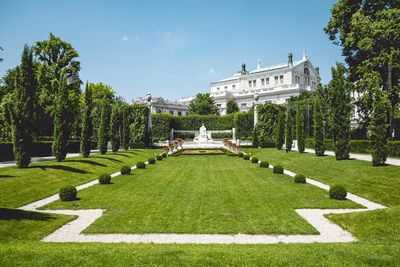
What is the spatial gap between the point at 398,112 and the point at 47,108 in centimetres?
4226

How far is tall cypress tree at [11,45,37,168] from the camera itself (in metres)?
19.5

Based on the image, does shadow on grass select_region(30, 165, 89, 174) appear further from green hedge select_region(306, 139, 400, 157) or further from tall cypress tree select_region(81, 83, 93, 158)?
green hedge select_region(306, 139, 400, 157)

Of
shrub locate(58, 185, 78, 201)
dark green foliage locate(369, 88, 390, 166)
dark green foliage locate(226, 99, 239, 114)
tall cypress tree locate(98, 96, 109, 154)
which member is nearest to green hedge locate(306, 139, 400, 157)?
dark green foliage locate(369, 88, 390, 166)

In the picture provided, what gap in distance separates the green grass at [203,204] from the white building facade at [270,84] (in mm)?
62140

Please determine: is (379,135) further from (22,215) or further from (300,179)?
(22,215)

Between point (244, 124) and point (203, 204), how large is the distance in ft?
161

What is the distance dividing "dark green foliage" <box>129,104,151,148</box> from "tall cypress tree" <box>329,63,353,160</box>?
2950 cm

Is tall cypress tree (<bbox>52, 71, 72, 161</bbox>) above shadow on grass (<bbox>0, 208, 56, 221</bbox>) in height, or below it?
above

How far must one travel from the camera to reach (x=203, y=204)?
1333 centimetres

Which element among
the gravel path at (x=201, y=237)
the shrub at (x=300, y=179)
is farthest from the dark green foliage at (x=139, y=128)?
the gravel path at (x=201, y=237)

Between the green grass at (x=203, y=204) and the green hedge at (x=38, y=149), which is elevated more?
the green hedge at (x=38, y=149)

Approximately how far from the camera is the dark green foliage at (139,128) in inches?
1895

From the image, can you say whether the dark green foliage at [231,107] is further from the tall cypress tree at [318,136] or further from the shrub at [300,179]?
the shrub at [300,179]

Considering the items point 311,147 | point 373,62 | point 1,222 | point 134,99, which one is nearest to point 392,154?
point 373,62
